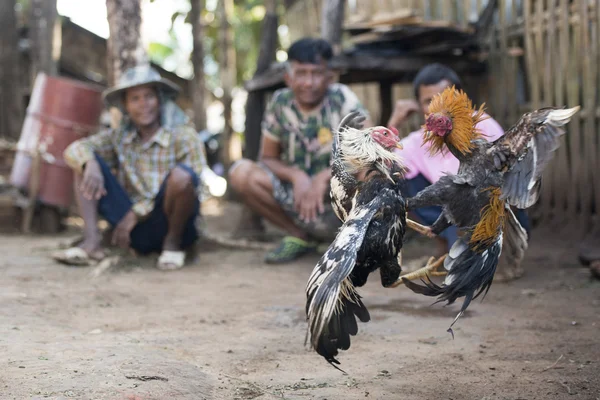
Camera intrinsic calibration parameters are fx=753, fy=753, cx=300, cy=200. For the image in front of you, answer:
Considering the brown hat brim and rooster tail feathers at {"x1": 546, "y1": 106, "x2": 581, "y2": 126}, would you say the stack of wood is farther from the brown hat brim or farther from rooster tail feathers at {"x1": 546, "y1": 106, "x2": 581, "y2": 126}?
rooster tail feathers at {"x1": 546, "y1": 106, "x2": 581, "y2": 126}

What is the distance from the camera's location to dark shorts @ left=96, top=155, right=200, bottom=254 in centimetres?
562

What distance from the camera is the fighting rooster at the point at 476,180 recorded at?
2.92m

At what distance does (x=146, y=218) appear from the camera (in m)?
5.69

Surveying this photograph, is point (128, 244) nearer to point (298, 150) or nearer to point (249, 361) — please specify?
point (298, 150)

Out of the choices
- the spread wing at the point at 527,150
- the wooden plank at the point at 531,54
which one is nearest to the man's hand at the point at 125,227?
the spread wing at the point at 527,150

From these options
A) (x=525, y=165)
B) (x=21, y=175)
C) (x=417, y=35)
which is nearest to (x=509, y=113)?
(x=417, y=35)

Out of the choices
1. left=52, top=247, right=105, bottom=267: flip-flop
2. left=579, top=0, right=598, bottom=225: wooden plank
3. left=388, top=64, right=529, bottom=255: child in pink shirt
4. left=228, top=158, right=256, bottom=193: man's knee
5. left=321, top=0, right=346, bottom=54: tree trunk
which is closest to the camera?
left=388, top=64, right=529, bottom=255: child in pink shirt

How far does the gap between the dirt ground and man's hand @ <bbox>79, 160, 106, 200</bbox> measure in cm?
56

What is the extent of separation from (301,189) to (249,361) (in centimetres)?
238

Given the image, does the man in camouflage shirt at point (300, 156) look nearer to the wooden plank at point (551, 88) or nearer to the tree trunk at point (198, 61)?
the wooden plank at point (551, 88)

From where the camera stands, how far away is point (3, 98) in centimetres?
1024

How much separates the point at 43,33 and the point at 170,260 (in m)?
4.70

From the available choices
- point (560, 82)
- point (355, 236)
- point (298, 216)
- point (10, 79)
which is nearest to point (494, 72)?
point (560, 82)

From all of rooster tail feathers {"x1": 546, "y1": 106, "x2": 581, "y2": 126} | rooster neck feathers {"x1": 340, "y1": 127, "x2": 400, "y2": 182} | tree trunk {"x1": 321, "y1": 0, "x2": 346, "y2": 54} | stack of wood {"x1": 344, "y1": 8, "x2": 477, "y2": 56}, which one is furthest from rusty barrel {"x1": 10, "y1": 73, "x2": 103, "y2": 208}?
rooster tail feathers {"x1": 546, "y1": 106, "x2": 581, "y2": 126}
